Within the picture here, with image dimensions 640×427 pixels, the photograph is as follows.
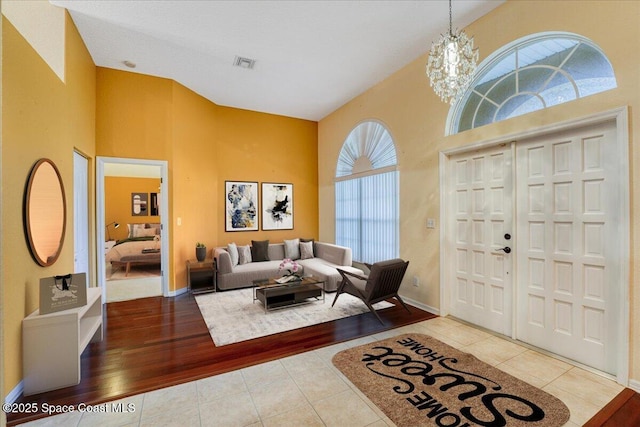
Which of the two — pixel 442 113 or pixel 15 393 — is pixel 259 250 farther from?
pixel 442 113

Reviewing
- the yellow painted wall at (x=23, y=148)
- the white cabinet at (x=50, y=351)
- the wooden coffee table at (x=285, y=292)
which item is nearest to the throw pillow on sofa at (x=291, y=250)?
the wooden coffee table at (x=285, y=292)

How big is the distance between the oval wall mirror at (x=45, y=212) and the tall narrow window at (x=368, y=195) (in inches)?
174

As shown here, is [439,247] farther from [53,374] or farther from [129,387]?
[53,374]

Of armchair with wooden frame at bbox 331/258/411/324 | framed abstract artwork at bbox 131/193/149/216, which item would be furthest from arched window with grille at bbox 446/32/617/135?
framed abstract artwork at bbox 131/193/149/216

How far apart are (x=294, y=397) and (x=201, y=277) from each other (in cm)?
347

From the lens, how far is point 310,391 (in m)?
2.55

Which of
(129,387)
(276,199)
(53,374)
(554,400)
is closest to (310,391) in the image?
(129,387)

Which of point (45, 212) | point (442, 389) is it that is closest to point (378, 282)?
point (442, 389)

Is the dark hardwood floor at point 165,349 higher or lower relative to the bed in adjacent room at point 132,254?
lower

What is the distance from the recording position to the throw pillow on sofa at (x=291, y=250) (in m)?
6.52

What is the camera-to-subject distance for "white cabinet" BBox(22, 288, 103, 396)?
257 cm

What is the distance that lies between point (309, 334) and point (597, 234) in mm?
3073

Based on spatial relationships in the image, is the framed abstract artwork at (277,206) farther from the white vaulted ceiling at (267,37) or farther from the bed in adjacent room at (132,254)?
the bed in adjacent room at (132,254)

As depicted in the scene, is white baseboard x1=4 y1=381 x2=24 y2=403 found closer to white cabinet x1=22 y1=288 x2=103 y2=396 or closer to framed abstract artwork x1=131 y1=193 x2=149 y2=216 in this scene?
white cabinet x1=22 y1=288 x2=103 y2=396
